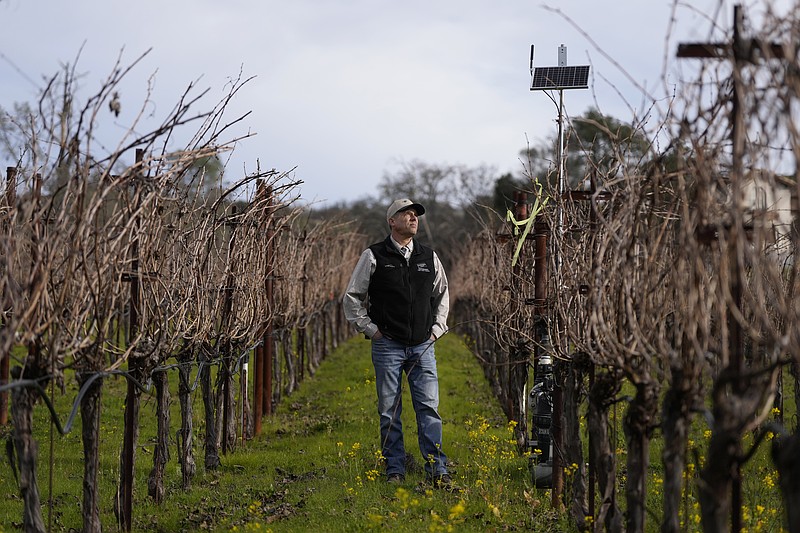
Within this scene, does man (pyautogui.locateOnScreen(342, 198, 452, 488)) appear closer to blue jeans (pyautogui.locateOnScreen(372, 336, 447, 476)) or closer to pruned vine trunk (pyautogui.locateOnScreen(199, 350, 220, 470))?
blue jeans (pyautogui.locateOnScreen(372, 336, 447, 476))

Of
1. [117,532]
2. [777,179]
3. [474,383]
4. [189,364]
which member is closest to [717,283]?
[777,179]

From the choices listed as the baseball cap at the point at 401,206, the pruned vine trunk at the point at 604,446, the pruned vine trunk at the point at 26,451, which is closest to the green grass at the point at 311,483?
the pruned vine trunk at the point at 604,446

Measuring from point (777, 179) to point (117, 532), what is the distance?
4.17 metres

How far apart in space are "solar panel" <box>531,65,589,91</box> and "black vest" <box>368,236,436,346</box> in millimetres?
1582

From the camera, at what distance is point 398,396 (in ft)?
22.4

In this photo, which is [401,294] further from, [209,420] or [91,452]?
[91,452]

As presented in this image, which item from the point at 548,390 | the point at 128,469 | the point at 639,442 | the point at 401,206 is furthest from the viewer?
the point at 401,206

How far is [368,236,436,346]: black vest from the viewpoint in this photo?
22.4 ft

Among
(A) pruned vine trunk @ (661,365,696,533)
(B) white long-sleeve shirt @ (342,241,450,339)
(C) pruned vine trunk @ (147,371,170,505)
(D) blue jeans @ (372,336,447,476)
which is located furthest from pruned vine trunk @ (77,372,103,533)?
(A) pruned vine trunk @ (661,365,696,533)

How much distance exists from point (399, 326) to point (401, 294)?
245mm

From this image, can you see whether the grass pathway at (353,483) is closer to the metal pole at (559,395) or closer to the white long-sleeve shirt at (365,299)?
the metal pole at (559,395)

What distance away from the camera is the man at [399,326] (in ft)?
22.2

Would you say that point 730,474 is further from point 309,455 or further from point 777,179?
point 309,455

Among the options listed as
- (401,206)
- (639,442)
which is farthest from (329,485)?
(639,442)
